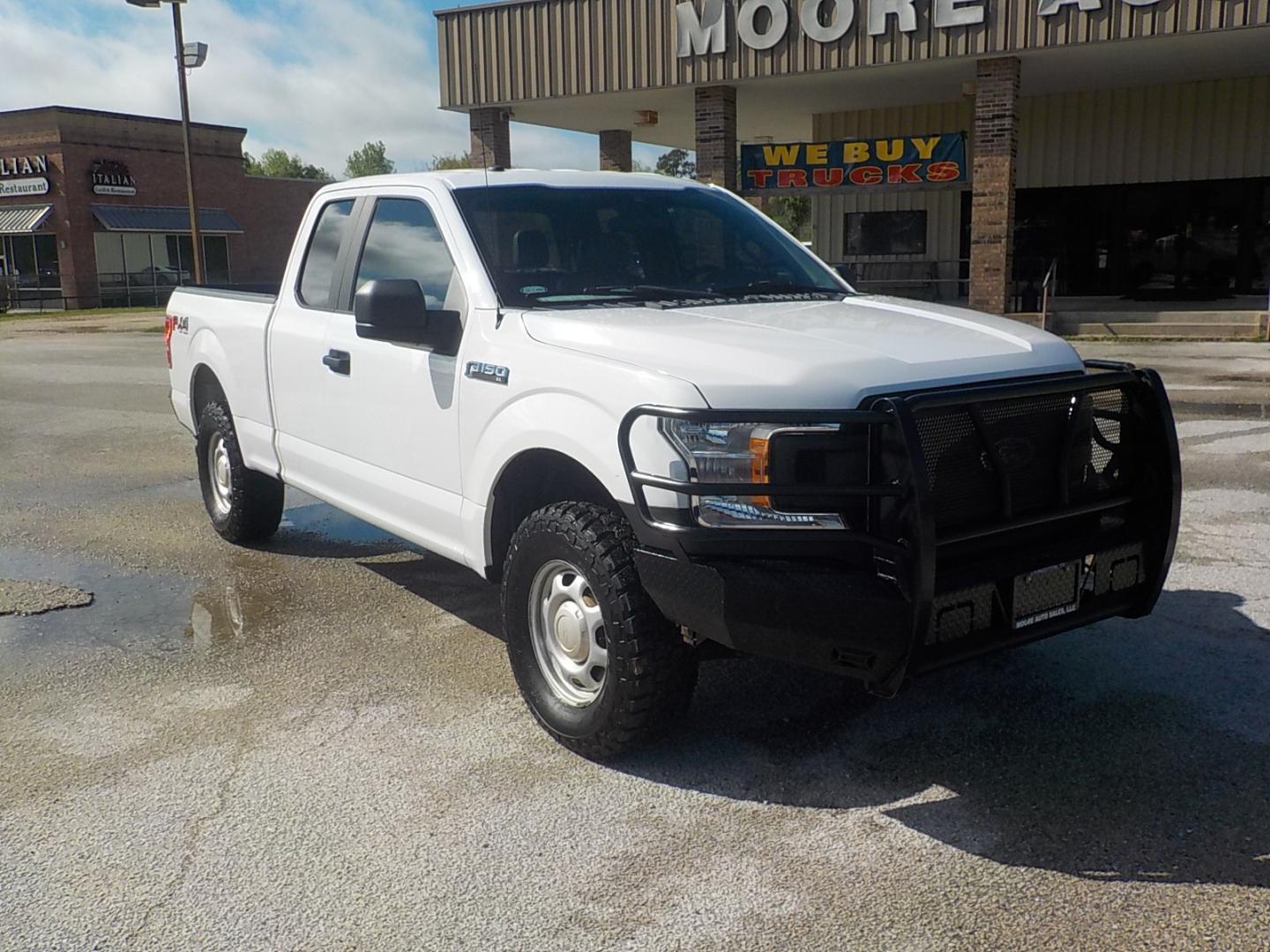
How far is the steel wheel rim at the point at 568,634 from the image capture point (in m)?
3.94

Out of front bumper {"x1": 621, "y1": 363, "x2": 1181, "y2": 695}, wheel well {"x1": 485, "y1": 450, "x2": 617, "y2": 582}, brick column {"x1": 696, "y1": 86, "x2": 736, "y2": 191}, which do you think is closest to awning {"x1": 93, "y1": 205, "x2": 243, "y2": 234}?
brick column {"x1": 696, "y1": 86, "x2": 736, "y2": 191}

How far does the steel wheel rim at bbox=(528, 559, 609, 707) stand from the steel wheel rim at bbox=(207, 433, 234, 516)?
336cm

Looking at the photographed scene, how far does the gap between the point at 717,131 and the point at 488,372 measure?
1744 centimetres

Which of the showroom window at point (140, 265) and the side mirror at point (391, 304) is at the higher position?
the showroom window at point (140, 265)

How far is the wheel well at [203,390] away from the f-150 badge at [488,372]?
295 cm

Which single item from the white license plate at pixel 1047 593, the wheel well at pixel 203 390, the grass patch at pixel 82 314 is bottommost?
the white license plate at pixel 1047 593

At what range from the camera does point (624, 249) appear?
4.92m

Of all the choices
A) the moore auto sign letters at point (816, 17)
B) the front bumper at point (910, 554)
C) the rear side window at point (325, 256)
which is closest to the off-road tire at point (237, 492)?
the rear side window at point (325, 256)

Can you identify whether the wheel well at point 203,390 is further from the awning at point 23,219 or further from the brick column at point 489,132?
the awning at point 23,219

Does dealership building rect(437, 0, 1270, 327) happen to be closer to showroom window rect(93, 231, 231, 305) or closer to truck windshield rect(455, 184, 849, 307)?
truck windshield rect(455, 184, 849, 307)

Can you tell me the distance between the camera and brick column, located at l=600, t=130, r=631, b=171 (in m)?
25.8

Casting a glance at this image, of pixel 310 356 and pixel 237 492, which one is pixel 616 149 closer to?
pixel 237 492

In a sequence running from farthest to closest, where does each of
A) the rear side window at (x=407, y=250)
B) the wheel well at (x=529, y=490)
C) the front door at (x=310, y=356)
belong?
the front door at (x=310, y=356)
the rear side window at (x=407, y=250)
the wheel well at (x=529, y=490)

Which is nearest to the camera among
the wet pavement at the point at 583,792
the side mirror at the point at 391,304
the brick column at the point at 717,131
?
the wet pavement at the point at 583,792
